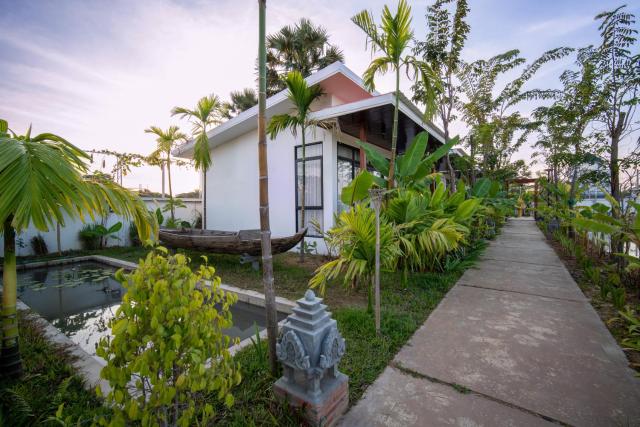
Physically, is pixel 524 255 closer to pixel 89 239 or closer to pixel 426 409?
pixel 426 409

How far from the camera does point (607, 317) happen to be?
3.11 metres

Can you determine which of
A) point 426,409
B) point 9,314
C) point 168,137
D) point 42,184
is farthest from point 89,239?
point 426,409

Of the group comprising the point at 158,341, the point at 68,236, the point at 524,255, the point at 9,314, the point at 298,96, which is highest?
the point at 298,96

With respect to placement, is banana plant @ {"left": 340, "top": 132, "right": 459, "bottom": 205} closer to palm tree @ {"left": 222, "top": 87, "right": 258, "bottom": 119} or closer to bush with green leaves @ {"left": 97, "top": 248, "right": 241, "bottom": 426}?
bush with green leaves @ {"left": 97, "top": 248, "right": 241, "bottom": 426}

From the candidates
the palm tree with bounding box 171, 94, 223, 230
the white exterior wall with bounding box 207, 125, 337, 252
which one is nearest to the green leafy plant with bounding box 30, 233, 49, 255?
the white exterior wall with bounding box 207, 125, 337, 252

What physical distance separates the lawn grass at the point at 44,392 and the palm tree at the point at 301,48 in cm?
1275

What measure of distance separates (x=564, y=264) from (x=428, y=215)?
12.2 ft

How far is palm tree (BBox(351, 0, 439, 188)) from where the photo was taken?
4.13 meters

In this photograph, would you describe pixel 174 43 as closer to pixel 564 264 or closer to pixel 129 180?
pixel 564 264

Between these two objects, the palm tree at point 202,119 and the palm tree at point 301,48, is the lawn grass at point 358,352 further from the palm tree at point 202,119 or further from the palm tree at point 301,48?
the palm tree at point 301,48

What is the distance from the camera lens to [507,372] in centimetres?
216

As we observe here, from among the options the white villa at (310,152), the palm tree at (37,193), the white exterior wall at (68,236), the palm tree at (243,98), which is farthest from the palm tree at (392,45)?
the palm tree at (243,98)

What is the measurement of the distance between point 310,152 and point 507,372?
6.38 m

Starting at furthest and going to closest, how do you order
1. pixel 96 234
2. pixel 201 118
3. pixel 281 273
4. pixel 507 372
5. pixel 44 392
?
pixel 96 234 < pixel 201 118 < pixel 281 273 < pixel 507 372 < pixel 44 392
